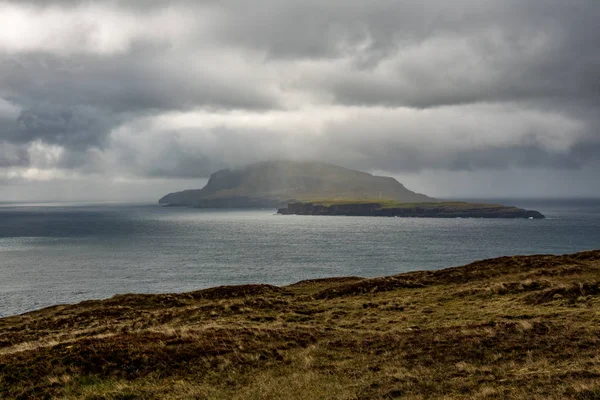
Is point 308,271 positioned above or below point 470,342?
below

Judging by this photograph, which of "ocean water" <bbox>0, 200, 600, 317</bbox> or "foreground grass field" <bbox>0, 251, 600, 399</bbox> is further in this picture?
"ocean water" <bbox>0, 200, 600, 317</bbox>

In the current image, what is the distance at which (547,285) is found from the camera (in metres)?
41.5

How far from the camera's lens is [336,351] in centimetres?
2542

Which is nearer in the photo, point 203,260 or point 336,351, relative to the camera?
point 336,351

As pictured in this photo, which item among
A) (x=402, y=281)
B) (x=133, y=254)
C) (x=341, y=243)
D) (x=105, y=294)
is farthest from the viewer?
(x=341, y=243)

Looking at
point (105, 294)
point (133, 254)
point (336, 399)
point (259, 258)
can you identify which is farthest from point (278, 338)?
point (133, 254)

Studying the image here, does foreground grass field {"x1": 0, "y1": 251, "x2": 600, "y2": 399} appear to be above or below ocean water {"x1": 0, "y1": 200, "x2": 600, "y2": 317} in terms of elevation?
above

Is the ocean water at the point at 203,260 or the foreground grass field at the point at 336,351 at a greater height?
the foreground grass field at the point at 336,351

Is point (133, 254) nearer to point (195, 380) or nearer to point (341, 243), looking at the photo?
point (341, 243)

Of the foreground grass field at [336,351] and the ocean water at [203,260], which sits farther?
the ocean water at [203,260]

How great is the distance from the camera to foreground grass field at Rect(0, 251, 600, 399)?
1942 cm

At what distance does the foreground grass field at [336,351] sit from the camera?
63.7 ft

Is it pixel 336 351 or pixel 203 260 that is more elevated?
pixel 336 351

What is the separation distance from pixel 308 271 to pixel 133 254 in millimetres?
68226
